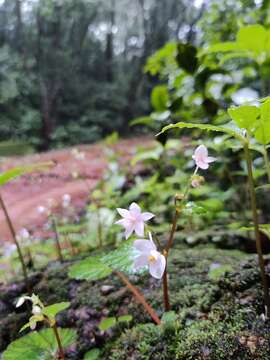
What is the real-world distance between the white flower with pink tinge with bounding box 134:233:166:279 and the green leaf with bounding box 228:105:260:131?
0.33m

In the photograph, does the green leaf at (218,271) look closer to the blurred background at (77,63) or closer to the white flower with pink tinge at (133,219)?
the white flower with pink tinge at (133,219)

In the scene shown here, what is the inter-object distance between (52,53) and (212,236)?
17491mm

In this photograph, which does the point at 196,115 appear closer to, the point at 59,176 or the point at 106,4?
the point at 59,176

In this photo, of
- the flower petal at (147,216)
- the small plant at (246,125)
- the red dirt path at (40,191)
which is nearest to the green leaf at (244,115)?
the small plant at (246,125)

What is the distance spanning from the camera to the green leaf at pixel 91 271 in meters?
1.06

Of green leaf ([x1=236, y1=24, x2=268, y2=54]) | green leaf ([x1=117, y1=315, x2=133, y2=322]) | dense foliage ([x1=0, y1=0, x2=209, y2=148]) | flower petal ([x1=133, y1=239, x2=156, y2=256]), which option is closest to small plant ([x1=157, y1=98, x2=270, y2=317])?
flower petal ([x1=133, y1=239, x2=156, y2=256])

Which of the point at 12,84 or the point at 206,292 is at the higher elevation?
the point at 12,84

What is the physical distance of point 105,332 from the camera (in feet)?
4.09

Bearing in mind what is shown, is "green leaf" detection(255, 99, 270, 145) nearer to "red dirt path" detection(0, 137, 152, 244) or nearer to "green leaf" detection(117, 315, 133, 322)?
"green leaf" detection(117, 315, 133, 322)

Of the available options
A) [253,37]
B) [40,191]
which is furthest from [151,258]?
[40,191]

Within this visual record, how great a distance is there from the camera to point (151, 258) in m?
0.84

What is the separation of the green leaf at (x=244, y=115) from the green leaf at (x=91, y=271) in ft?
1.82

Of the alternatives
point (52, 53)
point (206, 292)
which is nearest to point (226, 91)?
point (206, 292)

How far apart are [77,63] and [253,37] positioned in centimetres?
1842
